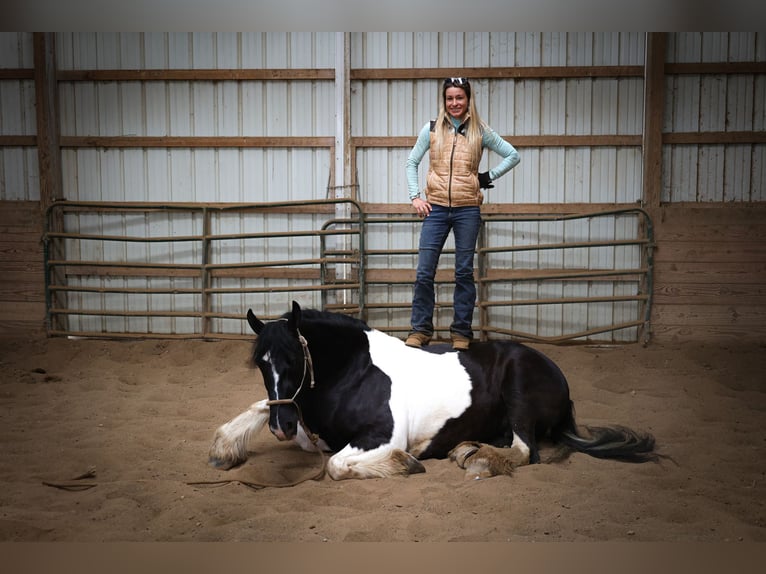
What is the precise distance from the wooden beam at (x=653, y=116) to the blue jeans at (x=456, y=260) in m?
3.17

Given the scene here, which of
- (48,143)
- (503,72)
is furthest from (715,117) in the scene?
(48,143)

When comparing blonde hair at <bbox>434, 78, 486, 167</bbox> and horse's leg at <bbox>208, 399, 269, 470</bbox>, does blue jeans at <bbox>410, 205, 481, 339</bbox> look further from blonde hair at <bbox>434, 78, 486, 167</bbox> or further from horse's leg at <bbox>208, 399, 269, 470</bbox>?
horse's leg at <bbox>208, 399, 269, 470</bbox>

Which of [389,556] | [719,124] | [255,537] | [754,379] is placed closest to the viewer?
[389,556]

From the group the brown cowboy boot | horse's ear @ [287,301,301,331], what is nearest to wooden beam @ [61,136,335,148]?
the brown cowboy boot

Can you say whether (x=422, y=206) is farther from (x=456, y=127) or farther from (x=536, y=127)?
(x=536, y=127)

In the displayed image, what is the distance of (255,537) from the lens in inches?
81.0

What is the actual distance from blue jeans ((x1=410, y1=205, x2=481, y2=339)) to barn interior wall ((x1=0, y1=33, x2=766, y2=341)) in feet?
8.85

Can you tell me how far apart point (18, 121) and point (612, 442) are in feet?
19.9

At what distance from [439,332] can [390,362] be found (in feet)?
10.2

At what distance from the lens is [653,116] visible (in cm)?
578

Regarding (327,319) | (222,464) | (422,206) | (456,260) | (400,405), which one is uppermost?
(422,206)

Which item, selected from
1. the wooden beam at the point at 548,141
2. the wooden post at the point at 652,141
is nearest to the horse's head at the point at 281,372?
the wooden beam at the point at 548,141

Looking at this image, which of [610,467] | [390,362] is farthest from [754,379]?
[390,362]
